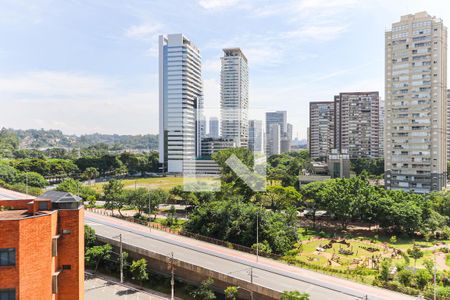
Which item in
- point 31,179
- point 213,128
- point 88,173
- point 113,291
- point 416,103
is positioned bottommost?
point 113,291

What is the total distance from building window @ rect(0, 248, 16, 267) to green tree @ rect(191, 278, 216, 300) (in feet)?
32.4

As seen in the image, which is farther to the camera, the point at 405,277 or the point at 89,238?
the point at 89,238

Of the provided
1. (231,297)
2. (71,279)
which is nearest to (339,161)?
(231,297)

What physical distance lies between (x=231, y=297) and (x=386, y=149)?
37.3 m

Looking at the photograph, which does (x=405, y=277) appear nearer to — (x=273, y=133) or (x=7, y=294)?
(x=7, y=294)

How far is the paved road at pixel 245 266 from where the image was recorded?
1508cm

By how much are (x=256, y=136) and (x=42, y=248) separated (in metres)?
43.3

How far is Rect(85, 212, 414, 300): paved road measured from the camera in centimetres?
1508

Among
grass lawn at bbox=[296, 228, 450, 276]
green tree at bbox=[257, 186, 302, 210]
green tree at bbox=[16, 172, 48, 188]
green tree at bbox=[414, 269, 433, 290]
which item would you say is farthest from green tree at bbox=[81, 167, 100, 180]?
green tree at bbox=[414, 269, 433, 290]

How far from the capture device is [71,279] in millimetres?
9852

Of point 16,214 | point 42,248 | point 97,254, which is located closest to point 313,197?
point 97,254

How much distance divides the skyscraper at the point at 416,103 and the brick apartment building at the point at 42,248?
43.1m

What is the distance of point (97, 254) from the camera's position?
19812 millimetres

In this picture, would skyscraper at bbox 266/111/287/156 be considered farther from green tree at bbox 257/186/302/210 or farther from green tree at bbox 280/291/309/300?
green tree at bbox 280/291/309/300
